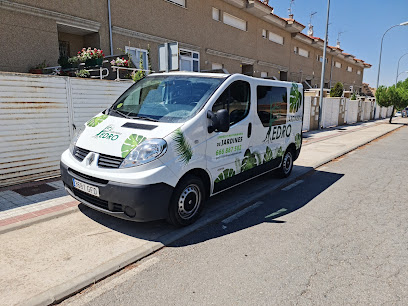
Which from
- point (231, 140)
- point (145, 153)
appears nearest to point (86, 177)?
point (145, 153)

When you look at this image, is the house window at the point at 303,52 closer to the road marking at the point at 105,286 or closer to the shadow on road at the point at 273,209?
the shadow on road at the point at 273,209

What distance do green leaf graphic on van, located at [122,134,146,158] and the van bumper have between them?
392 mm

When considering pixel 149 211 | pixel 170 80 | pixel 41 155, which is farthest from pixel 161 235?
→ pixel 41 155

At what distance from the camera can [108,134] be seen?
12.5ft

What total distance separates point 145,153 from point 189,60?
13.2 meters

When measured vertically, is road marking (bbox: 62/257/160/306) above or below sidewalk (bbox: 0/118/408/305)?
below

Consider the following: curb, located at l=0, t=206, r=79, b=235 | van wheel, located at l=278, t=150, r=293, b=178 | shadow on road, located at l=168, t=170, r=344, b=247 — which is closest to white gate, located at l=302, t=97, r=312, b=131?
shadow on road, located at l=168, t=170, r=344, b=247

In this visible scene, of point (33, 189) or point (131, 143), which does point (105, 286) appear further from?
point (33, 189)

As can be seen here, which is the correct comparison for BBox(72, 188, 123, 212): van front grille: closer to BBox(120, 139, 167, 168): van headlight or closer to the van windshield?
BBox(120, 139, 167, 168): van headlight

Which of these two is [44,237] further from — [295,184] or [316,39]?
[316,39]

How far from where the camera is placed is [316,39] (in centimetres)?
2873

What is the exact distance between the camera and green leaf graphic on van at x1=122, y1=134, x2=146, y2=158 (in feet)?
11.5

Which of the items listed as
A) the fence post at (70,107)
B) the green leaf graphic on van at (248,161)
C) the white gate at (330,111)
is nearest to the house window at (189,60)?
the white gate at (330,111)

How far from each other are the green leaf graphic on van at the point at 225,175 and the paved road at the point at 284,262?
0.61 metres
